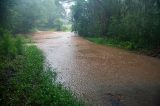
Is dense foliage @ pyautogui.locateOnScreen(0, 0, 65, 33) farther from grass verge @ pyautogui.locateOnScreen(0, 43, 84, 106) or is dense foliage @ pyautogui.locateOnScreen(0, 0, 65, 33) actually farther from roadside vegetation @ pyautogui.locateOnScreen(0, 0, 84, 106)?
grass verge @ pyautogui.locateOnScreen(0, 43, 84, 106)

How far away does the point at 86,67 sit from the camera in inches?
541

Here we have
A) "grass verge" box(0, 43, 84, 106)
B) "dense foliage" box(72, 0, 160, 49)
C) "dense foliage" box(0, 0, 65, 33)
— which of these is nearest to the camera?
"grass verge" box(0, 43, 84, 106)

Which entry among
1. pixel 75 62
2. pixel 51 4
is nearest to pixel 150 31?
pixel 75 62

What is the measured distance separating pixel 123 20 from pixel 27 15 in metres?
23.0

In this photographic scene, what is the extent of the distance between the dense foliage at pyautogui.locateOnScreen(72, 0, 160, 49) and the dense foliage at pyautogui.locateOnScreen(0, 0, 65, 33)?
7.80 meters

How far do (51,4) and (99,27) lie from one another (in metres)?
34.0

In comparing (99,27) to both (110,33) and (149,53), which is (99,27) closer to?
(110,33)

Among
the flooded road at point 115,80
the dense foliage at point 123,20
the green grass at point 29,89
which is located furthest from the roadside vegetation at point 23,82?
the dense foliage at point 123,20

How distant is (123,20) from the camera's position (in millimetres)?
23484

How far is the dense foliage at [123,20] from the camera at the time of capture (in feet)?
60.7

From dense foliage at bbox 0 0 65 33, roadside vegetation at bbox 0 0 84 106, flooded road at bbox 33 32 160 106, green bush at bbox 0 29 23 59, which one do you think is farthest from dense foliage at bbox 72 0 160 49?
green bush at bbox 0 29 23 59

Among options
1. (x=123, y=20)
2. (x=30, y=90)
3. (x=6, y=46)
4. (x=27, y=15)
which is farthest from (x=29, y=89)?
(x=27, y=15)

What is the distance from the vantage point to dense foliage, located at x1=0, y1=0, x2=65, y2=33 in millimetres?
13125

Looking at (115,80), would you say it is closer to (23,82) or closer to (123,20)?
(23,82)
